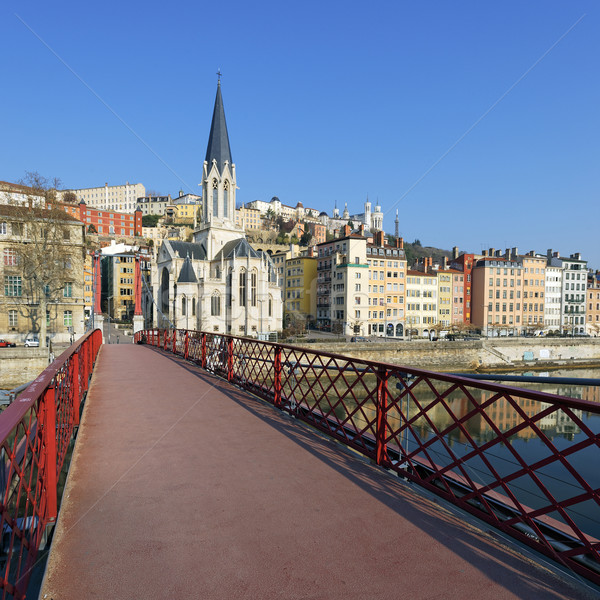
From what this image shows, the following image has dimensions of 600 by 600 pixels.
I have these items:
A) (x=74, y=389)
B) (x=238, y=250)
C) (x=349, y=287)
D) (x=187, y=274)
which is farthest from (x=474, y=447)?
(x=349, y=287)

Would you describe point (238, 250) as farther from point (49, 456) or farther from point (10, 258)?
point (49, 456)

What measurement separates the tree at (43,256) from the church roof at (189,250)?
14802mm

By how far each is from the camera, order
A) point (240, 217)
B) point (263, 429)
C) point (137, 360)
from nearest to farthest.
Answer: point (263, 429) < point (137, 360) < point (240, 217)

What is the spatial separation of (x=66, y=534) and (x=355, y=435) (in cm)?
355

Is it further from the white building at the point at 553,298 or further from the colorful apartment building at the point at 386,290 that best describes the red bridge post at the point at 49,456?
the white building at the point at 553,298

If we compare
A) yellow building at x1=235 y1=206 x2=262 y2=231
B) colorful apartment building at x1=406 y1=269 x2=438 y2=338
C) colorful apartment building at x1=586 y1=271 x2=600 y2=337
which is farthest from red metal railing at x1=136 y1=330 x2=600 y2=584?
yellow building at x1=235 y1=206 x2=262 y2=231

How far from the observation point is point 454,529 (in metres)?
3.65

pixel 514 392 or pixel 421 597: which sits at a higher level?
pixel 514 392

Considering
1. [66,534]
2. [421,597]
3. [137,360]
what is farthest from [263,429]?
[137,360]

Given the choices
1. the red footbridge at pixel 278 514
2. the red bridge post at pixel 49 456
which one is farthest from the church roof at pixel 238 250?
the red bridge post at pixel 49 456

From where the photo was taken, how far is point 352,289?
5625 cm

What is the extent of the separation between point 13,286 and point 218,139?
3252 cm

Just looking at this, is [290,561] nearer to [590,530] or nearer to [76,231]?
[590,530]

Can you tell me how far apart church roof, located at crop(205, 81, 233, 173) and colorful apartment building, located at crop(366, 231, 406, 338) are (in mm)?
23729
